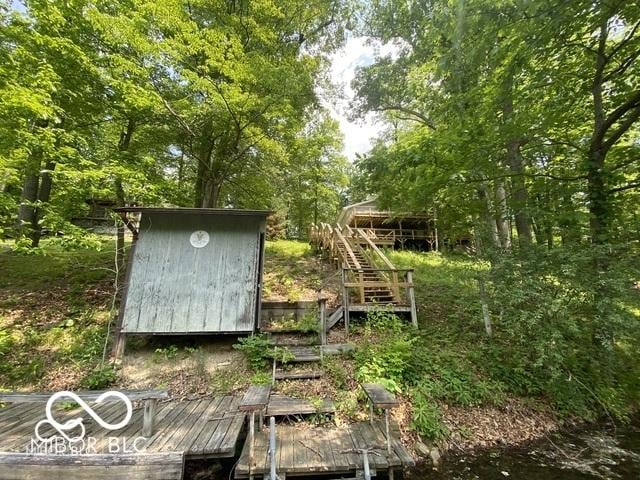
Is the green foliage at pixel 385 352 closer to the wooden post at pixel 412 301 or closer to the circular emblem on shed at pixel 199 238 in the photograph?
the wooden post at pixel 412 301

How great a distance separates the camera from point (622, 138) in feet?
22.1

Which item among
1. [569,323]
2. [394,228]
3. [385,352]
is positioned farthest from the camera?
[394,228]

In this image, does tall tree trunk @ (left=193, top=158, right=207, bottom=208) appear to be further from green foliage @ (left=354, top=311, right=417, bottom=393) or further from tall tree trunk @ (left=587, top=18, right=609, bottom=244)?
tall tree trunk @ (left=587, top=18, right=609, bottom=244)

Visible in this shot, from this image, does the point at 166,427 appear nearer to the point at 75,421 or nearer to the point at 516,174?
the point at 75,421

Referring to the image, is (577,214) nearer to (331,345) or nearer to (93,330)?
(331,345)

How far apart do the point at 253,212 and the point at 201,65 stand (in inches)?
209

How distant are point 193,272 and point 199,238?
75cm

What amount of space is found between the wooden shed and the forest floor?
69 centimetres

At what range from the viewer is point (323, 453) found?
3574mm

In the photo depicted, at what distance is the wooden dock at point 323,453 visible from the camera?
3314mm

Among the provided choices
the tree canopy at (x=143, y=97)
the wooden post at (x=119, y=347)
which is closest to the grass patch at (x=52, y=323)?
the wooden post at (x=119, y=347)

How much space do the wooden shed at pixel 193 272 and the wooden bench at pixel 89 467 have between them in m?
2.89

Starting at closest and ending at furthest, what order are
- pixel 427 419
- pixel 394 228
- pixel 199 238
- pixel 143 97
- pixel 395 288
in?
1. pixel 427 419
2. pixel 199 238
3. pixel 143 97
4. pixel 395 288
5. pixel 394 228

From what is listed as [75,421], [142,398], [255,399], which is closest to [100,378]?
[75,421]
